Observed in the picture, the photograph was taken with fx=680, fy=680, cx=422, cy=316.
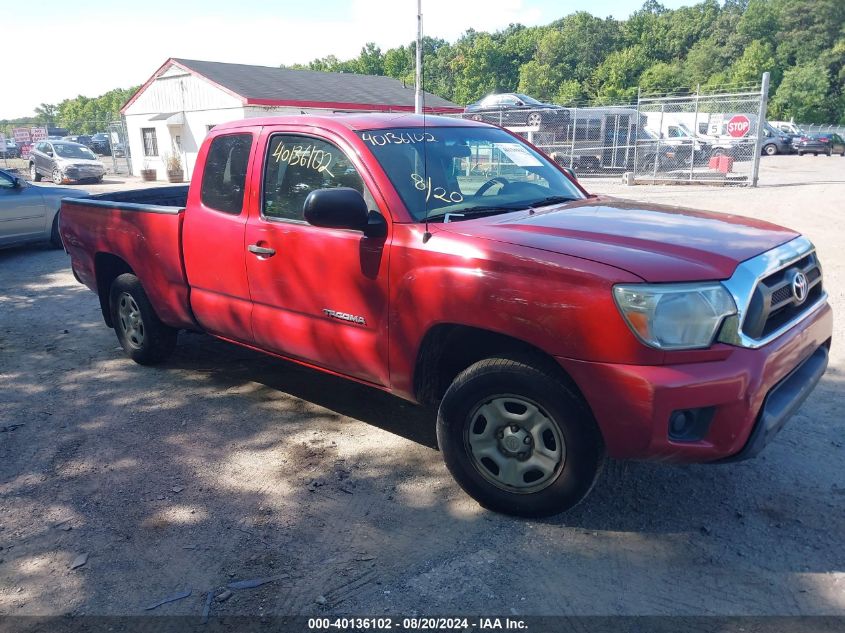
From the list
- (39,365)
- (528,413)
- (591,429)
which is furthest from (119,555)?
(39,365)

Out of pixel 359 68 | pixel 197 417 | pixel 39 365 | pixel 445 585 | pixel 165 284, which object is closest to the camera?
pixel 445 585

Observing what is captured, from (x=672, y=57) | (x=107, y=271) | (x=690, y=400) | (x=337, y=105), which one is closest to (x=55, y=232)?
(x=107, y=271)

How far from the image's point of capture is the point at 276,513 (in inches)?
136

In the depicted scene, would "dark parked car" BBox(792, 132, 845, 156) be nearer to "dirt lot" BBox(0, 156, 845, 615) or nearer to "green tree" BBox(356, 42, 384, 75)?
"dirt lot" BBox(0, 156, 845, 615)

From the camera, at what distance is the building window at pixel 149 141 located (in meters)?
31.1

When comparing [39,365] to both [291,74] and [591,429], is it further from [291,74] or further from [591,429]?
[291,74]

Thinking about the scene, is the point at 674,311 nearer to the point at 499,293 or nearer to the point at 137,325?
the point at 499,293

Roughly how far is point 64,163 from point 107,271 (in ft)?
76.6

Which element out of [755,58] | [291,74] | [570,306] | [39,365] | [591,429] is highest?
[755,58]

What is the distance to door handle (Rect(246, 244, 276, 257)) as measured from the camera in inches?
161

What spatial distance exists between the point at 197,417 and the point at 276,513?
1487mm

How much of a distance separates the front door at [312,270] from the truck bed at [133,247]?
2.86 feet

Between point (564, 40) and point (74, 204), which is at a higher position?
point (564, 40)

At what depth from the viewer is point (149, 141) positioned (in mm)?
31391
